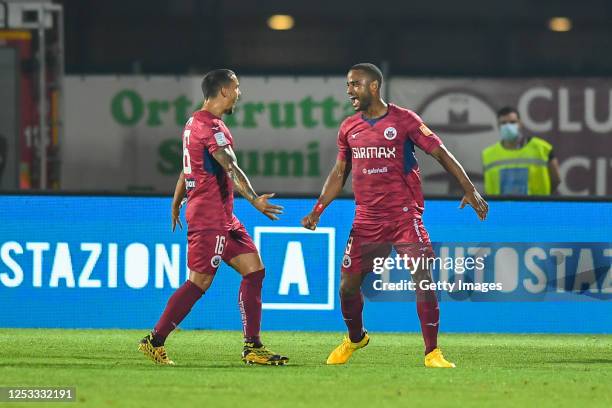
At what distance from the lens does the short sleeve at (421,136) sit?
10539 mm

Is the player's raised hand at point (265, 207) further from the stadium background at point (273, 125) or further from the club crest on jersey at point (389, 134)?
the stadium background at point (273, 125)

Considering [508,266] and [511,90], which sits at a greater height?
[511,90]

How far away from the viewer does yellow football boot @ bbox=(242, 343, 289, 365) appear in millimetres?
10656

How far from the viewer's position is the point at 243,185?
10281mm

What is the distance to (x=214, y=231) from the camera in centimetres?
1060

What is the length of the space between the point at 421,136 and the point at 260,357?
1.73m

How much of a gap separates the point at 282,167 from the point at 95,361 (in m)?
8.06

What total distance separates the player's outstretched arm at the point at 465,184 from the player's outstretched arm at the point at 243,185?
107 centimetres

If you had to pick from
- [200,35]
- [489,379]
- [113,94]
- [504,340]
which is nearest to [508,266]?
[504,340]

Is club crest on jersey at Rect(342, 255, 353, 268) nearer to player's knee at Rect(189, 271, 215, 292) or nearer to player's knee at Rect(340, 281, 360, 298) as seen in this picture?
player's knee at Rect(340, 281, 360, 298)

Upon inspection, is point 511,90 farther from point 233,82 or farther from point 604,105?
point 233,82

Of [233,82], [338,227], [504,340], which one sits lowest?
[504,340]

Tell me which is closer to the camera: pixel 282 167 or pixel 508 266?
pixel 508 266

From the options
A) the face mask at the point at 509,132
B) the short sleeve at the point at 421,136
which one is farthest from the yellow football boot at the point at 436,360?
the face mask at the point at 509,132
